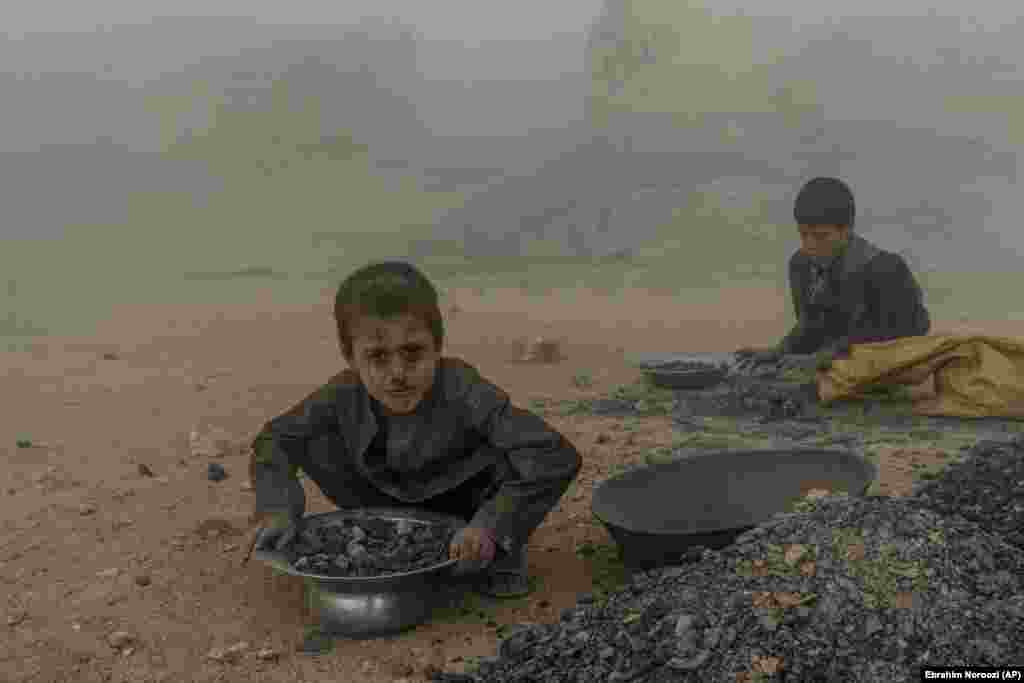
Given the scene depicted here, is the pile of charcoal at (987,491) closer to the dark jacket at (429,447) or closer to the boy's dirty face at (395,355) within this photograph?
the dark jacket at (429,447)

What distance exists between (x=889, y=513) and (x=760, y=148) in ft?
48.4

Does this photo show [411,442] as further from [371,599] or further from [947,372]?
[947,372]

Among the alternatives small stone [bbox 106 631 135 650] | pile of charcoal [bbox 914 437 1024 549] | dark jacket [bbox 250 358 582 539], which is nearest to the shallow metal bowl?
pile of charcoal [bbox 914 437 1024 549]

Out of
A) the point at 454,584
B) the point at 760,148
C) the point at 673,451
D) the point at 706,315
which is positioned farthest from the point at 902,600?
the point at 760,148

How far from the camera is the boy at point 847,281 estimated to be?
6.32 m

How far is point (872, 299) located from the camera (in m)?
6.48

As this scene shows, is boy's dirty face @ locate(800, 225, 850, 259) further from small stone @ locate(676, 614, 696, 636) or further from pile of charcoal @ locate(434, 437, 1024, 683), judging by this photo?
small stone @ locate(676, 614, 696, 636)

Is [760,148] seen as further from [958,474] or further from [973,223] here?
[958,474]

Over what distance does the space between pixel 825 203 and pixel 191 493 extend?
388 cm

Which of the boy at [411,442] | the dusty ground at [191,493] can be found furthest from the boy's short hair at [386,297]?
the dusty ground at [191,493]

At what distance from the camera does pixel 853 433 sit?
19.0 ft

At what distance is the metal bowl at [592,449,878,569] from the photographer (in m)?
4.11

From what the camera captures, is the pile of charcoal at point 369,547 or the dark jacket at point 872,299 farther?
the dark jacket at point 872,299

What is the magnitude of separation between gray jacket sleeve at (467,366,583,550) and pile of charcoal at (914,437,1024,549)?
1.33m
